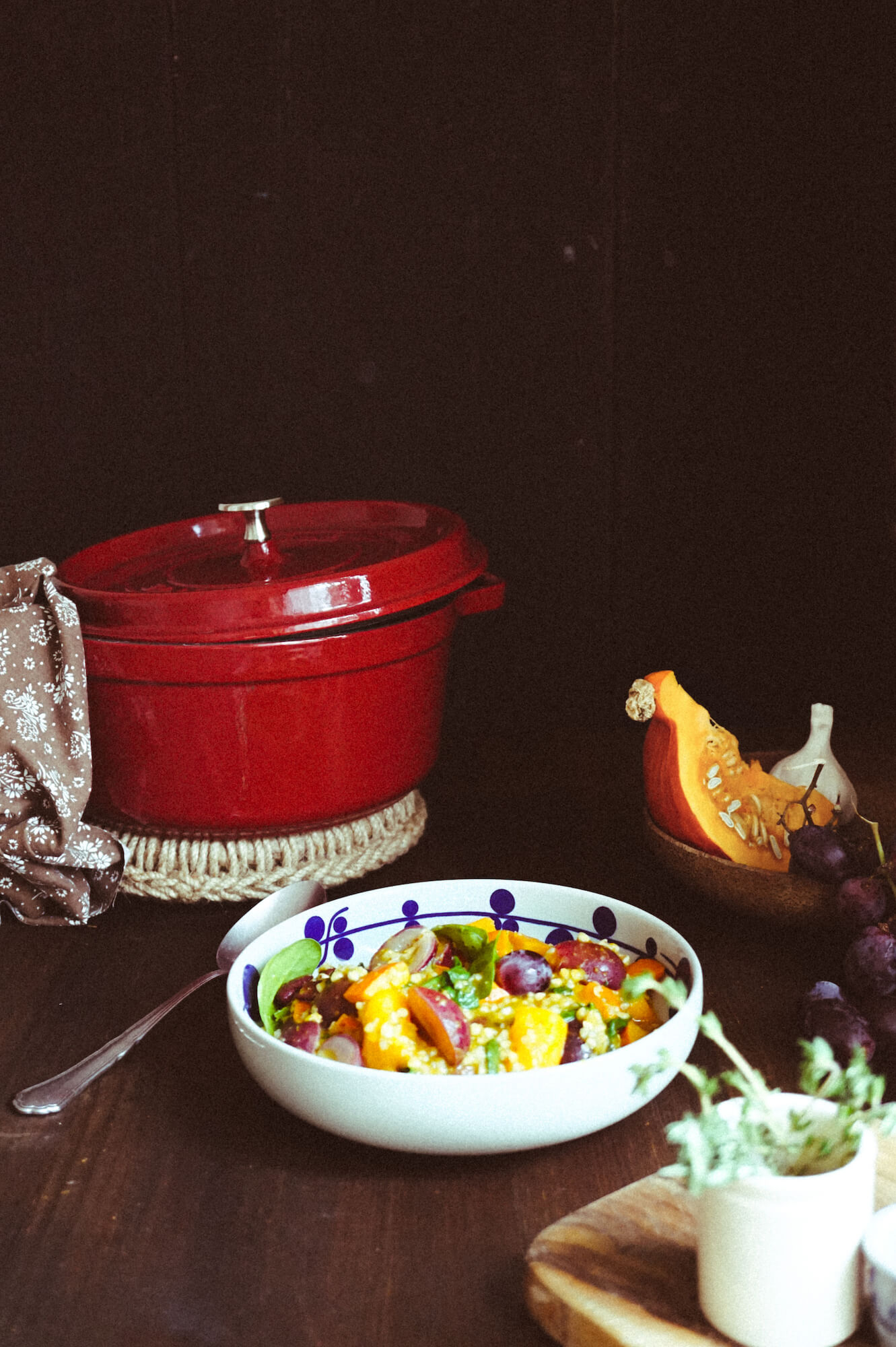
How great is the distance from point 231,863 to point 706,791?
424 millimetres

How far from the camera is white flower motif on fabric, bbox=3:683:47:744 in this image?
109 cm

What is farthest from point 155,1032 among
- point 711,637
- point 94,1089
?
point 711,637

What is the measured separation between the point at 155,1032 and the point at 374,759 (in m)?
0.32

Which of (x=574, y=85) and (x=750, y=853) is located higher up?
(x=574, y=85)

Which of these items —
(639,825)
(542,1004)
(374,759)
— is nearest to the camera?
(542,1004)

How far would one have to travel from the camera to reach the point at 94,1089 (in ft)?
2.90

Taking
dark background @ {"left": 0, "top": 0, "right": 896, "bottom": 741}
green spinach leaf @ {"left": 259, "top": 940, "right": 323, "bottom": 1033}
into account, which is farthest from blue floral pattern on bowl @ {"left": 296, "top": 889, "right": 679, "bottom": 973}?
dark background @ {"left": 0, "top": 0, "right": 896, "bottom": 741}

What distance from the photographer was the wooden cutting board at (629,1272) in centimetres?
60

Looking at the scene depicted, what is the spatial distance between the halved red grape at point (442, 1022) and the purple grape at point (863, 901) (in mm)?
313

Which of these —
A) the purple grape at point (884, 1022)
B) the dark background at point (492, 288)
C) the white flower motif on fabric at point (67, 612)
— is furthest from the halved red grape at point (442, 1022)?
the dark background at point (492, 288)

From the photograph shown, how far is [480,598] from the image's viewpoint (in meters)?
1.24

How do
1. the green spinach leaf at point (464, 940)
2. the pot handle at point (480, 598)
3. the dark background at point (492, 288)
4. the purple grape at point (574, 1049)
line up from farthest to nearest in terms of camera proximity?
the dark background at point (492, 288) → the pot handle at point (480, 598) → the green spinach leaf at point (464, 940) → the purple grape at point (574, 1049)

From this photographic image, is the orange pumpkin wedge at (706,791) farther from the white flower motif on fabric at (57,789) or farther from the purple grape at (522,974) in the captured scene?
the white flower motif on fabric at (57,789)

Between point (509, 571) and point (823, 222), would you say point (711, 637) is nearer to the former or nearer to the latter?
point (509, 571)
